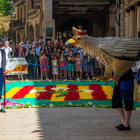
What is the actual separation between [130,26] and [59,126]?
50.3 ft

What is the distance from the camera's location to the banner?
1673cm

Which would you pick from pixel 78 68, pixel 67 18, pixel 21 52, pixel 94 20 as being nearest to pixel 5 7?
pixel 67 18

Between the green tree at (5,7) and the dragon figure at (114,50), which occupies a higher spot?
the green tree at (5,7)

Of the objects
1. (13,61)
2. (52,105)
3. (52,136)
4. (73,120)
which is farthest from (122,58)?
(13,61)

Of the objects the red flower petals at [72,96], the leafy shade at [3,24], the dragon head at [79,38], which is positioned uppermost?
the leafy shade at [3,24]

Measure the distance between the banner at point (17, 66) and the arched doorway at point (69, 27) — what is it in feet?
65.1

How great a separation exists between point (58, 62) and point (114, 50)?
11.8 m

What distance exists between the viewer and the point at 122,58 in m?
5.37

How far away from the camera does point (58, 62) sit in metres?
17.2

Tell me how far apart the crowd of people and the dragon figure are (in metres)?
11.1

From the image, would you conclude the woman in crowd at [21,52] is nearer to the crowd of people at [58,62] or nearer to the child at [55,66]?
the crowd of people at [58,62]

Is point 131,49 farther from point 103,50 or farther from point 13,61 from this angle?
point 13,61

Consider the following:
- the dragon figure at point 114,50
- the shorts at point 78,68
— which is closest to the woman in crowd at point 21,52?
the shorts at point 78,68

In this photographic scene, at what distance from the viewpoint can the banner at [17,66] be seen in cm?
1673
